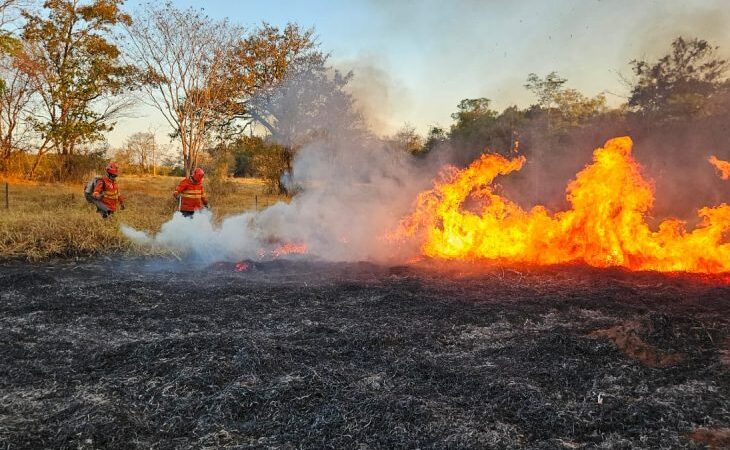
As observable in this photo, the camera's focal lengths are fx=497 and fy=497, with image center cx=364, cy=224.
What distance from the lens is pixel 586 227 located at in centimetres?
891

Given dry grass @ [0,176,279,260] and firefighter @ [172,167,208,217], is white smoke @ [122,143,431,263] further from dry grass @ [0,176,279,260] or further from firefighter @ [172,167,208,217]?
dry grass @ [0,176,279,260]

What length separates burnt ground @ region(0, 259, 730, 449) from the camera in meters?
3.37

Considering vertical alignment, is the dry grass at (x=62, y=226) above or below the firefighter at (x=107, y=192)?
below

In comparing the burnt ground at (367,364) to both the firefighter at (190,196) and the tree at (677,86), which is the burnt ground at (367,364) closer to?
the firefighter at (190,196)

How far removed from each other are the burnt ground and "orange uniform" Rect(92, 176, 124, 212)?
11.8 feet

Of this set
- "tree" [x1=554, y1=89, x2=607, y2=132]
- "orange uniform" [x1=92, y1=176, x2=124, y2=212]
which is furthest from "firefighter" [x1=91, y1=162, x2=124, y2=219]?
"tree" [x1=554, y1=89, x2=607, y2=132]

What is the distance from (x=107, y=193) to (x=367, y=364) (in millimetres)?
8997

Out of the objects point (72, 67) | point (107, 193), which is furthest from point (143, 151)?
point (107, 193)

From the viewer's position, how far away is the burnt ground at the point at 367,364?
3.37m

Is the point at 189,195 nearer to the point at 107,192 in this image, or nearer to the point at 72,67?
the point at 107,192

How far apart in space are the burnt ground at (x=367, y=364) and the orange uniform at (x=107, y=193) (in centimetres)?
358

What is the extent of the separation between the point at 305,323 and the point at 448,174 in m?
5.20

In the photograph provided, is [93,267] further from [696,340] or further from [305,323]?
[696,340]

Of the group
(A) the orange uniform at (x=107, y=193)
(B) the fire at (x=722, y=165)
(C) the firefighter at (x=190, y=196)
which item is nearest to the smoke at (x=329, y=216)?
(C) the firefighter at (x=190, y=196)
